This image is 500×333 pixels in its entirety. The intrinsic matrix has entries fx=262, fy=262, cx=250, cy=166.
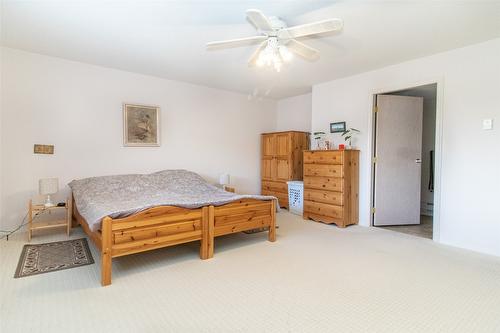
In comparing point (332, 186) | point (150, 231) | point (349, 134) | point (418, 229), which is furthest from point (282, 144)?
point (150, 231)

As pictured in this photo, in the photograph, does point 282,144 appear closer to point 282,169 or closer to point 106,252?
point 282,169

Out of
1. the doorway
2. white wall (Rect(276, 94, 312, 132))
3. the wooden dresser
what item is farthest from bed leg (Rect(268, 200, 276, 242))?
white wall (Rect(276, 94, 312, 132))

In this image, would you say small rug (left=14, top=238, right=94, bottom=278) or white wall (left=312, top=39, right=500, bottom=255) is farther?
white wall (left=312, top=39, right=500, bottom=255)

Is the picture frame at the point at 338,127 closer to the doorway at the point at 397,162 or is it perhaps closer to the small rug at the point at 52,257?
the doorway at the point at 397,162

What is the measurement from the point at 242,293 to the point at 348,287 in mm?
878

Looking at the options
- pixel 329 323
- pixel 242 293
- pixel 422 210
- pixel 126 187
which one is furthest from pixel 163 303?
pixel 422 210

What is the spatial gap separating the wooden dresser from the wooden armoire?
0.74 m

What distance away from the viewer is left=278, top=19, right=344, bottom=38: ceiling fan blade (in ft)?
6.43

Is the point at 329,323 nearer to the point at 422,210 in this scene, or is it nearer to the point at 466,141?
the point at 466,141

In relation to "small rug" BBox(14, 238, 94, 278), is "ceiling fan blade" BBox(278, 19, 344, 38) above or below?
above

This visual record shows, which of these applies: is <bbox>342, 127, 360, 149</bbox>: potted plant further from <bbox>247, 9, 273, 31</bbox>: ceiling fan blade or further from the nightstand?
the nightstand

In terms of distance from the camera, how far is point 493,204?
9.61 feet

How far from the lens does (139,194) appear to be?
353 centimetres

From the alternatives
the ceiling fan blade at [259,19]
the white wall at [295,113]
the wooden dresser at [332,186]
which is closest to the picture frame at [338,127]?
the wooden dresser at [332,186]
